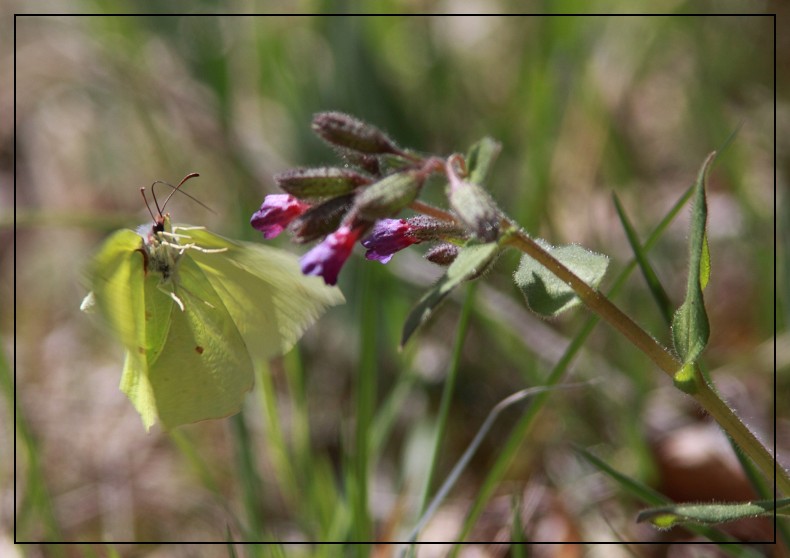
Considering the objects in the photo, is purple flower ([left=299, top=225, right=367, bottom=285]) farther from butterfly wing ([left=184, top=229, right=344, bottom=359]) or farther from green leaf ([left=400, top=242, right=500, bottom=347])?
butterfly wing ([left=184, top=229, right=344, bottom=359])

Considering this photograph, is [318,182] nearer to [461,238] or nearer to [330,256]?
[330,256]

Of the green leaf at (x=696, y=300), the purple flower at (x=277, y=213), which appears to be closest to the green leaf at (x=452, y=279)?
the green leaf at (x=696, y=300)

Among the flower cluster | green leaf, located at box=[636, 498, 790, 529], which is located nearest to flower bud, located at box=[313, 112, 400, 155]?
the flower cluster

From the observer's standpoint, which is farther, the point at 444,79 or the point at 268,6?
the point at 268,6

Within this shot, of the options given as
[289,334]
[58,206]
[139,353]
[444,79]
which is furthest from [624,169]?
[58,206]

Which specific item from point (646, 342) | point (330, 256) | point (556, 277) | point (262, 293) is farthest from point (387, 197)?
point (262, 293)

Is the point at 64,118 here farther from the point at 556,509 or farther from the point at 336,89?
the point at 556,509

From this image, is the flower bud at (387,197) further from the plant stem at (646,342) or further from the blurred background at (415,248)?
the blurred background at (415,248)
